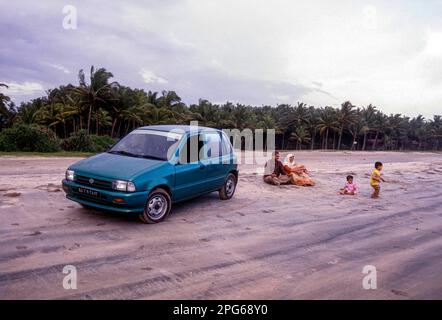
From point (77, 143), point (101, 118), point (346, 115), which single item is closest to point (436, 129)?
point (346, 115)

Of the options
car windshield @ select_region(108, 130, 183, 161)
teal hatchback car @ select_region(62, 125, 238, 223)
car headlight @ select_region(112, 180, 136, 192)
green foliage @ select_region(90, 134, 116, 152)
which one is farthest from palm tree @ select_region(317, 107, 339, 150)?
car headlight @ select_region(112, 180, 136, 192)

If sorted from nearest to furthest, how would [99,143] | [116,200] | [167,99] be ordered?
[116,200] → [99,143] → [167,99]

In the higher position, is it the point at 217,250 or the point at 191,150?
the point at 191,150

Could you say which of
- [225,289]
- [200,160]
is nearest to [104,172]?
[200,160]

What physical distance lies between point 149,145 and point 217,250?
9.17ft

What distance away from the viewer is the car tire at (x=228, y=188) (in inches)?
366

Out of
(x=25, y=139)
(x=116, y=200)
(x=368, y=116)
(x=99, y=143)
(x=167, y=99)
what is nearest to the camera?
(x=116, y=200)

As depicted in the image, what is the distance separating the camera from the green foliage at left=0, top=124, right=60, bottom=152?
22.5m

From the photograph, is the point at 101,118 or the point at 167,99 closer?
the point at 101,118

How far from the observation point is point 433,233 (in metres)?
7.45

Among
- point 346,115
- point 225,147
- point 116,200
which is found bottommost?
point 116,200

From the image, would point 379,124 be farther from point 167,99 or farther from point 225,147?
point 225,147

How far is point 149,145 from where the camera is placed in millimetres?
7410

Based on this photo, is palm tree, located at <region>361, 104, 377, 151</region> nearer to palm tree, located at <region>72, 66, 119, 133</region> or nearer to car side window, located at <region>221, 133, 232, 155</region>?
palm tree, located at <region>72, 66, 119, 133</region>
